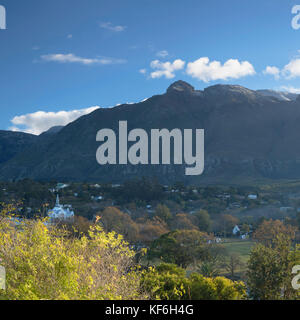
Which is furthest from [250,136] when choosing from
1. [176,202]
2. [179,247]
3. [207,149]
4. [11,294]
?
[11,294]

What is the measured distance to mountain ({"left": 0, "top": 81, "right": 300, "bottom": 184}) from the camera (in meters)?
128

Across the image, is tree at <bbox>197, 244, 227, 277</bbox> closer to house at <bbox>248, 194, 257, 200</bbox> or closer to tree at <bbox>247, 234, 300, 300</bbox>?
tree at <bbox>247, 234, 300, 300</bbox>

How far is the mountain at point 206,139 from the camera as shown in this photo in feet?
420

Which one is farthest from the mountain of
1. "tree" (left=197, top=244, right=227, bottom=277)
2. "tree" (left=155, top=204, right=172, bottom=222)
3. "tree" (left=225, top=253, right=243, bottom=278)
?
"tree" (left=225, top=253, right=243, bottom=278)

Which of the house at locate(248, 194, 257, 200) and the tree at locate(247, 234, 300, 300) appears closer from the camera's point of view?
the tree at locate(247, 234, 300, 300)

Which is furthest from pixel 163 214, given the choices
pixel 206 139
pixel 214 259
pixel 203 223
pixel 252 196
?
pixel 206 139

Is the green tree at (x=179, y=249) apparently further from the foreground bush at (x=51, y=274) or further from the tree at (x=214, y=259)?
the foreground bush at (x=51, y=274)

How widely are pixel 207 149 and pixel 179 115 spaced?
105 ft

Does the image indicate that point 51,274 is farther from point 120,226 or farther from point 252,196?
point 252,196

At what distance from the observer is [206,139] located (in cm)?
15288

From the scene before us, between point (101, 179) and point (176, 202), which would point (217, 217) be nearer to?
point (176, 202)

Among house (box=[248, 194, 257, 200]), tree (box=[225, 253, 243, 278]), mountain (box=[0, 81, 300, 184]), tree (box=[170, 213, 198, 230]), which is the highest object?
mountain (box=[0, 81, 300, 184])

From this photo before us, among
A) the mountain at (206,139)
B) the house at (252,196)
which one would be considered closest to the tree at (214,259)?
the house at (252,196)
